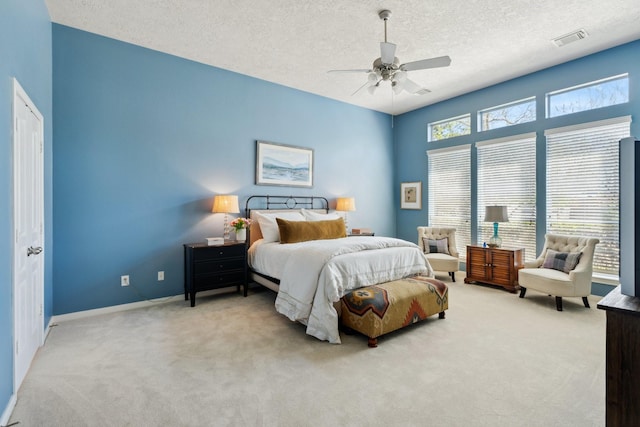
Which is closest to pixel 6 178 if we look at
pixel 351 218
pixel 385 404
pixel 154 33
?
pixel 154 33

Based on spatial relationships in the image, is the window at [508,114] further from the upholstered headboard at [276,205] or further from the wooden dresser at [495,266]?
the upholstered headboard at [276,205]

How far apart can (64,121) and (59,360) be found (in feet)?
8.46

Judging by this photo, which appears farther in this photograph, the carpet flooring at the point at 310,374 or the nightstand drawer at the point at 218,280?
the nightstand drawer at the point at 218,280

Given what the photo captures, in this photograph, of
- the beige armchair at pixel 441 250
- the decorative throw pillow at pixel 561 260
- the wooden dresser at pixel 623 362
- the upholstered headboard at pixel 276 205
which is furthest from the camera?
the beige armchair at pixel 441 250

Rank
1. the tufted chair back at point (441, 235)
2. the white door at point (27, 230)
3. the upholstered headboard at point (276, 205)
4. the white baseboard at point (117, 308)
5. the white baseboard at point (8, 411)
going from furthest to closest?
1. the tufted chair back at point (441, 235)
2. the upholstered headboard at point (276, 205)
3. the white baseboard at point (117, 308)
4. the white door at point (27, 230)
5. the white baseboard at point (8, 411)

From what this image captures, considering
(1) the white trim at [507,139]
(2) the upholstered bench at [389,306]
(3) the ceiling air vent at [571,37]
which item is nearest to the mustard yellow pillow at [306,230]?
(2) the upholstered bench at [389,306]

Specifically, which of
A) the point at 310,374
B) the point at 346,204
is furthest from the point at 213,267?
the point at 346,204

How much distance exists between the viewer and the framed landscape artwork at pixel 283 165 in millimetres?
4980

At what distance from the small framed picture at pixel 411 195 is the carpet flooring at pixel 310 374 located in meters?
3.39

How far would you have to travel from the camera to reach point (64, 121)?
3459 mm

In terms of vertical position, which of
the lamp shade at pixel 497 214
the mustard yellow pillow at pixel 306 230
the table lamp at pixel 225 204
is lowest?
the mustard yellow pillow at pixel 306 230

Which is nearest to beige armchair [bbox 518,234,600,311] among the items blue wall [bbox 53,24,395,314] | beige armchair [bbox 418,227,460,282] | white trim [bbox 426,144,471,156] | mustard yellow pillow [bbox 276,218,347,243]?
beige armchair [bbox 418,227,460,282]

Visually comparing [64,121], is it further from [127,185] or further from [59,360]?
[59,360]

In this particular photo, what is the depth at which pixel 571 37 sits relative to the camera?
146 inches
